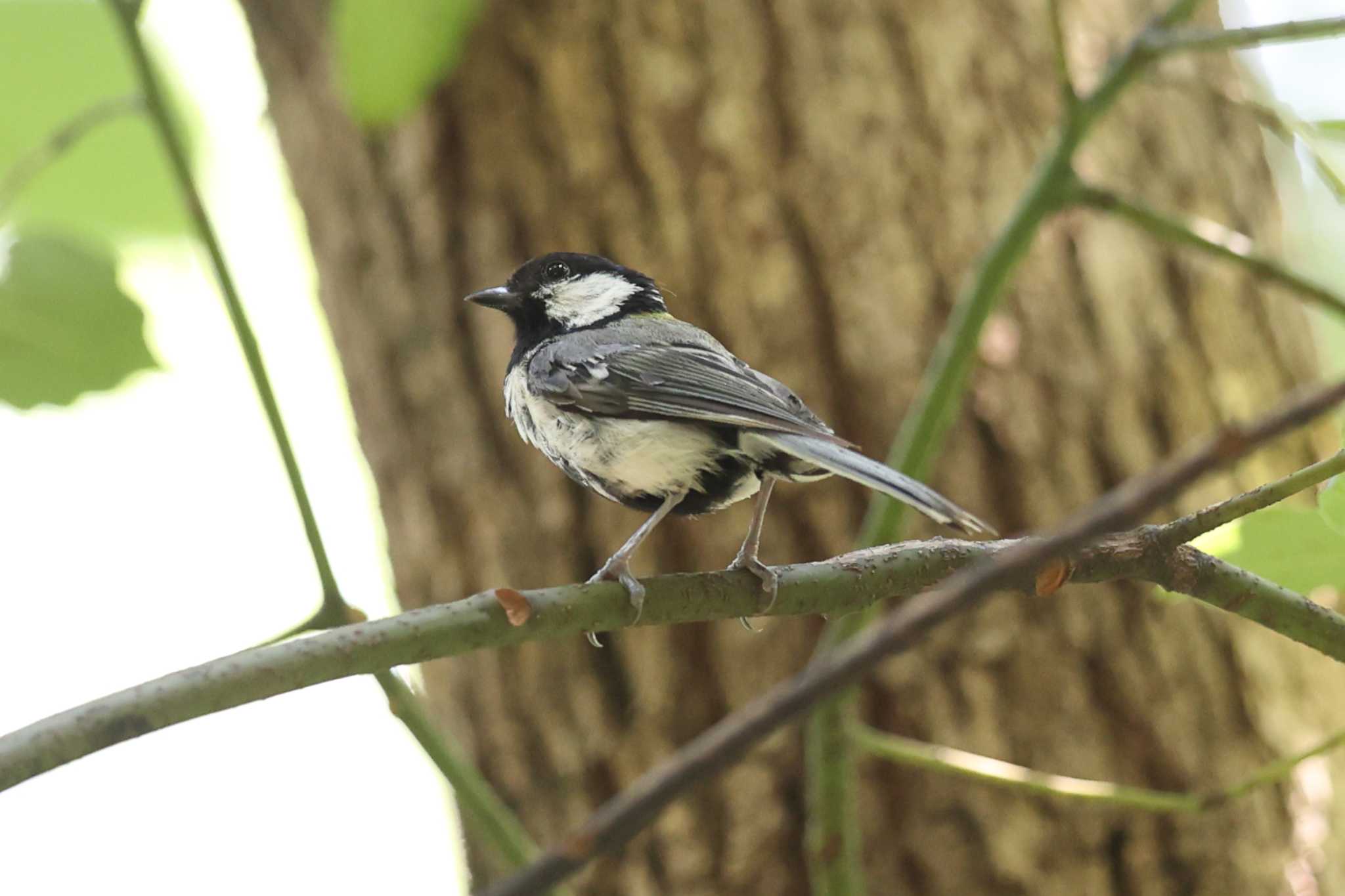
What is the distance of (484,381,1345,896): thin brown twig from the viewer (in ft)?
1.79

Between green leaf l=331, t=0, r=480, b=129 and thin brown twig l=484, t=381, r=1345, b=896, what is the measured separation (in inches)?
46.4

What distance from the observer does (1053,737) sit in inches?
98.5

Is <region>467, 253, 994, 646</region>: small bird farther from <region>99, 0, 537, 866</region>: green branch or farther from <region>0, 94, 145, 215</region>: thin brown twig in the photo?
<region>0, 94, 145, 215</region>: thin brown twig

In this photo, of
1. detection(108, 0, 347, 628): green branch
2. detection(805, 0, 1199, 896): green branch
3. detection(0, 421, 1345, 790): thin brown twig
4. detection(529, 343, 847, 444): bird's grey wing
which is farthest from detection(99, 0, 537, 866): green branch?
detection(805, 0, 1199, 896): green branch

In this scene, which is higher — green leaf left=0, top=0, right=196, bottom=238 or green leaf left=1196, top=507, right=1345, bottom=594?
green leaf left=0, top=0, right=196, bottom=238

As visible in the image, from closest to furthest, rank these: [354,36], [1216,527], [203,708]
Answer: [203,708] → [1216,527] → [354,36]

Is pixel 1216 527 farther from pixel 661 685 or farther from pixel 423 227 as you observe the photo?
pixel 423 227

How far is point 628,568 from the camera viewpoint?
1.59 meters

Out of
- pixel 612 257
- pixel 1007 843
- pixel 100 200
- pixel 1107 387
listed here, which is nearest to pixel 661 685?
pixel 1007 843

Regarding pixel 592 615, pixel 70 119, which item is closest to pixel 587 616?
pixel 592 615

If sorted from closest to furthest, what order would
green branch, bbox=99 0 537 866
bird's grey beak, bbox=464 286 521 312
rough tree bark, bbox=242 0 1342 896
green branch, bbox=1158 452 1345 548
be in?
green branch, bbox=1158 452 1345 548, green branch, bbox=99 0 537 866, bird's grey beak, bbox=464 286 521 312, rough tree bark, bbox=242 0 1342 896

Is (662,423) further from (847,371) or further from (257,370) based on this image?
(847,371)

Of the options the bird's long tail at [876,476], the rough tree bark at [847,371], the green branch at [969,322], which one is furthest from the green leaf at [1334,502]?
the rough tree bark at [847,371]

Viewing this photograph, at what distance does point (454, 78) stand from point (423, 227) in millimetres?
356
